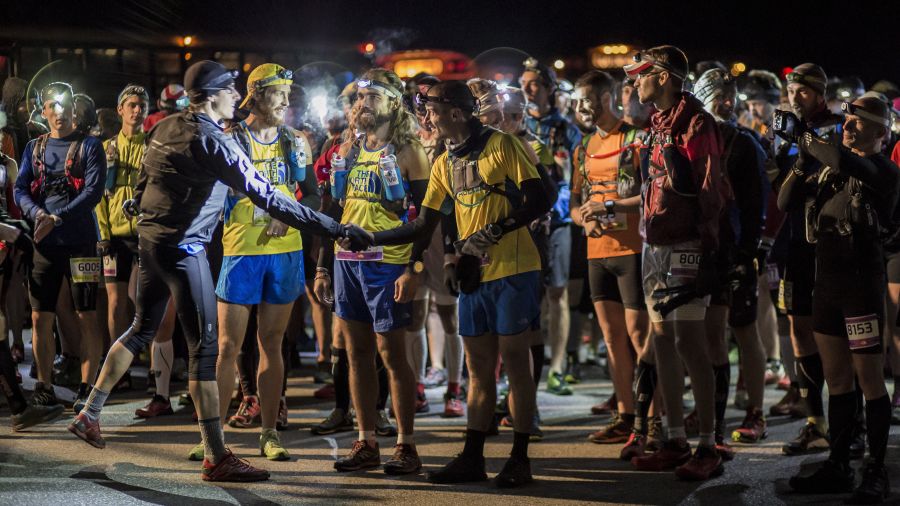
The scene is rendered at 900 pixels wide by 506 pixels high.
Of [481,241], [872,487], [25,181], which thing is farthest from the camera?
[25,181]

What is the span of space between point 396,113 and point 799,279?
104 inches

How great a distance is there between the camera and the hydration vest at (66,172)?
7.92 metres

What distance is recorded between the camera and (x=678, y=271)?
5.56 m

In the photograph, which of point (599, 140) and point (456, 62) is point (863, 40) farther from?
point (599, 140)

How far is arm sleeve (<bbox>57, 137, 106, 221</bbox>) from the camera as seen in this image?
7.82m

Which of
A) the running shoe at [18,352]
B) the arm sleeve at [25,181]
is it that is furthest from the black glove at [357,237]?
the running shoe at [18,352]

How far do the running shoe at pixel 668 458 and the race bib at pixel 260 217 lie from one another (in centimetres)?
260

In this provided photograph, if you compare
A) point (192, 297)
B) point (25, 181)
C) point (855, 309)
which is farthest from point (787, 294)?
point (25, 181)

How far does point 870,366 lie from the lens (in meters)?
5.04

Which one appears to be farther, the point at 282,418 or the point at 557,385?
the point at 557,385

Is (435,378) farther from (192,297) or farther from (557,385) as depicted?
(192,297)

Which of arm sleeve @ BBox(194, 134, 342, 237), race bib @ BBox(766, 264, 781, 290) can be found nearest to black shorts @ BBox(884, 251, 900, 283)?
race bib @ BBox(766, 264, 781, 290)

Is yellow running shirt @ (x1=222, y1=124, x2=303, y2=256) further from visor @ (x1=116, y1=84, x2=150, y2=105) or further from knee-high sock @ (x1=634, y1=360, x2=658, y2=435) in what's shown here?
visor @ (x1=116, y1=84, x2=150, y2=105)

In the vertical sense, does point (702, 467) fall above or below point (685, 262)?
below
